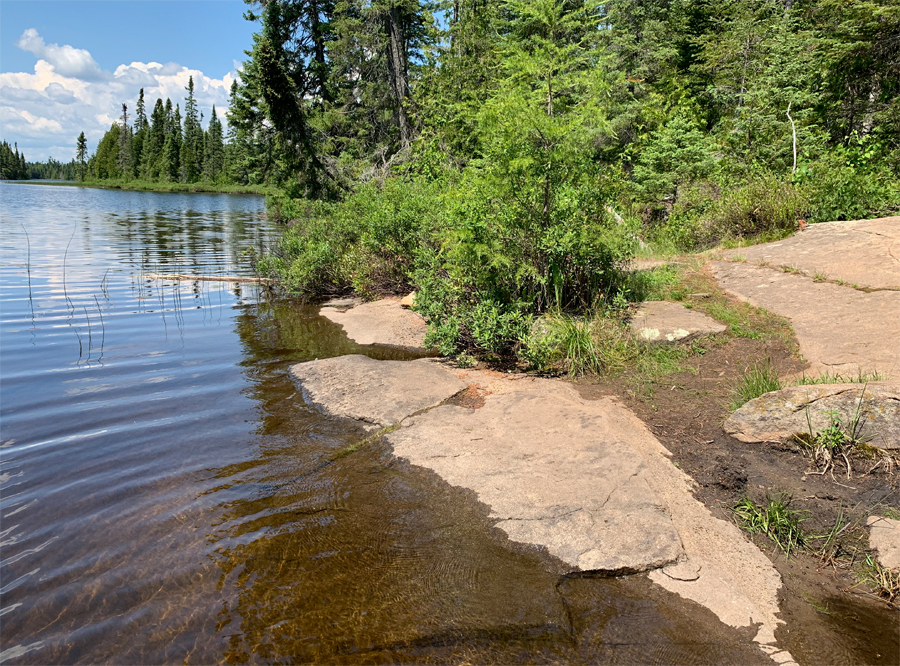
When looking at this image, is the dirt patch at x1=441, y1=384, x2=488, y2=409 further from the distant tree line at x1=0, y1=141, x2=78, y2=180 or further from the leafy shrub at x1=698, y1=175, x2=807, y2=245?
the distant tree line at x1=0, y1=141, x2=78, y2=180

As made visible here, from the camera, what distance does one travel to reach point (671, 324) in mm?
6402

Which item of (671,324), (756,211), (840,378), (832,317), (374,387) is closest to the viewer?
(840,378)

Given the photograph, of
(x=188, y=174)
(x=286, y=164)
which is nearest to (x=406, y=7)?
(x=286, y=164)

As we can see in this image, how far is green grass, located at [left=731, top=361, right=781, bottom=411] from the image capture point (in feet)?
15.4

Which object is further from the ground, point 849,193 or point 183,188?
point 183,188

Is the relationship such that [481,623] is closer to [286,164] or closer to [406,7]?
[286,164]

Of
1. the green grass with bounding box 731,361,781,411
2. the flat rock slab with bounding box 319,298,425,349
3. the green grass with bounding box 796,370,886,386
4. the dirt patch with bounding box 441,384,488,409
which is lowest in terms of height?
the dirt patch with bounding box 441,384,488,409

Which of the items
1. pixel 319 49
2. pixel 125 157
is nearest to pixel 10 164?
pixel 125 157

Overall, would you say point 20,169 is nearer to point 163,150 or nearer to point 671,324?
point 163,150

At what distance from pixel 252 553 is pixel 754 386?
438 cm

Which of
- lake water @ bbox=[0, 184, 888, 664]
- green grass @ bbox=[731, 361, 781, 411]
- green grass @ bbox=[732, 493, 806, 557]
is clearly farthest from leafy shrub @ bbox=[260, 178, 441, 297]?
green grass @ bbox=[732, 493, 806, 557]

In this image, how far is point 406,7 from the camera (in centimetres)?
2441

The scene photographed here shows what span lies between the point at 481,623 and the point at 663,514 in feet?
4.82

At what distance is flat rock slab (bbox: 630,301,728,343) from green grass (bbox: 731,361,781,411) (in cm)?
107
